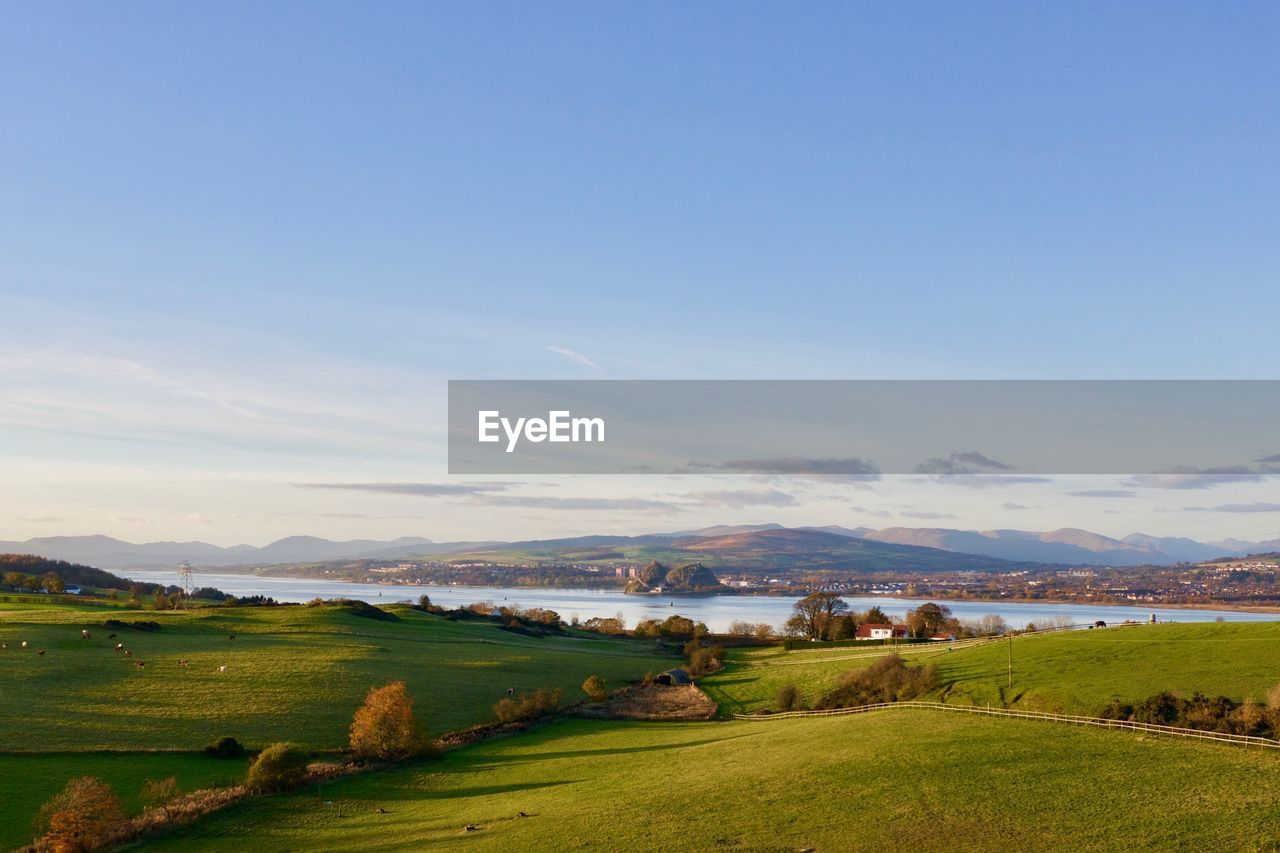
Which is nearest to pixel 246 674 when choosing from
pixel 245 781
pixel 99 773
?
pixel 99 773

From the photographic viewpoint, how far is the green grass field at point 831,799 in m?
30.9

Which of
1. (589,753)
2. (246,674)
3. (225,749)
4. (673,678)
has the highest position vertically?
(246,674)

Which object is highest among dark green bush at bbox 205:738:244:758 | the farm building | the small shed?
dark green bush at bbox 205:738:244:758

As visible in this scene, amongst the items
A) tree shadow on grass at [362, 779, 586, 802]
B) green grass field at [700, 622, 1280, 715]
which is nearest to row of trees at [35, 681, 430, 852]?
tree shadow on grass at [362, 779, 586, 802]

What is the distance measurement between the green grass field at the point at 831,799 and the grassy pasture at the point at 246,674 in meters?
13.9

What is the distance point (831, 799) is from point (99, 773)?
39.3 meters

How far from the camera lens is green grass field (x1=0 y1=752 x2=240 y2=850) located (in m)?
40.9

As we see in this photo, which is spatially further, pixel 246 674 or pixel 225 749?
pixel 246 674

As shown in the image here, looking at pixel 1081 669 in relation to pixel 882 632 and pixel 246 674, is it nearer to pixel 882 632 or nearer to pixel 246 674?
pixel 882 632

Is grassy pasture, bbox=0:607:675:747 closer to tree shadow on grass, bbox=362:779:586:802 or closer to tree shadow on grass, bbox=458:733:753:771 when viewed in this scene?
tree shadow on grass, bbox=458:733:753:771

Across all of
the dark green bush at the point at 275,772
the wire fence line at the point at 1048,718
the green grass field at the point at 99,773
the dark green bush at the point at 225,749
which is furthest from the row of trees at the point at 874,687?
the green grass field at the point at 99,773

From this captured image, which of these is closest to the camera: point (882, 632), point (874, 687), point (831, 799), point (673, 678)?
point (831, 799)

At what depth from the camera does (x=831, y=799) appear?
35906mm

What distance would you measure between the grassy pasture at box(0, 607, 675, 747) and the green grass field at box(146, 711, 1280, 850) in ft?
45.5
